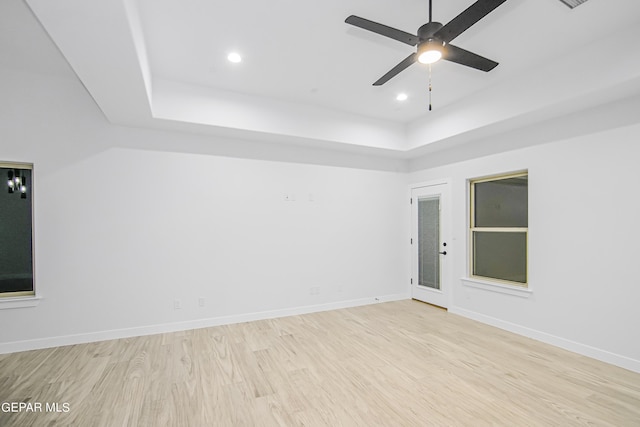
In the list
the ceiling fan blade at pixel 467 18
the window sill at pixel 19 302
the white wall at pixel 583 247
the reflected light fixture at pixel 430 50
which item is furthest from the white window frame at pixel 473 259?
the window sill at pixel 19 302

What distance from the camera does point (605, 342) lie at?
10.4ft

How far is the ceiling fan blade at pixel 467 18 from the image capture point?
1883 millimetres

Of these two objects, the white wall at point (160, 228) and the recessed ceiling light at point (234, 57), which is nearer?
the recessed ceiling light at point (234, 57)

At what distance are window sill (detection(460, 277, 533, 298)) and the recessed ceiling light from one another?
172 inches

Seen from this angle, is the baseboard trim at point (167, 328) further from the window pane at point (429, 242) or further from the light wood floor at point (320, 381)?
the window pane at point (429, 242)

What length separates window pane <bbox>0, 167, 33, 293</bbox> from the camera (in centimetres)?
348

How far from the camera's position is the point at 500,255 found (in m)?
4.37

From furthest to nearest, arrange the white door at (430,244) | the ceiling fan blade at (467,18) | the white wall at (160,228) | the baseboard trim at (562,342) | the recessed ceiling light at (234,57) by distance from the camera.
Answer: the white door at (430,244)
the white wall at (160,228)
the recessed ceiling light at (234,57)
the baseboard trim at (562,342)
the ceiling fan blade at (467,18)

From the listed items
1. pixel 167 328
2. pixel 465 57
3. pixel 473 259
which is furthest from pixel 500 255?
pixel 167 328

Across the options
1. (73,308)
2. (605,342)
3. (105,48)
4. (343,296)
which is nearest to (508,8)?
(105,48)

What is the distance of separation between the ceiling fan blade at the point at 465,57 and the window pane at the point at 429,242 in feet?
9.72

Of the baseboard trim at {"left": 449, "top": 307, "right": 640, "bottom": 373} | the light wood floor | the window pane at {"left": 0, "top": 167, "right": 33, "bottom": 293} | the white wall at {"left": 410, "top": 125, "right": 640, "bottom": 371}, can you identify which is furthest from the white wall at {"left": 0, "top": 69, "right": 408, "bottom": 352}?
the white wall at {"left": 410, "top": 125, "right": 640, "bottom": 371}

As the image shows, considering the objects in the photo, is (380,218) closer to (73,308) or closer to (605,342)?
(605,342)

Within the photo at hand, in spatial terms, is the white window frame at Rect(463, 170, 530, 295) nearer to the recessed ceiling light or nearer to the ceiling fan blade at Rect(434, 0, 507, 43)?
the ceiling fan blade at Rect(434, 0, 507, 43)
